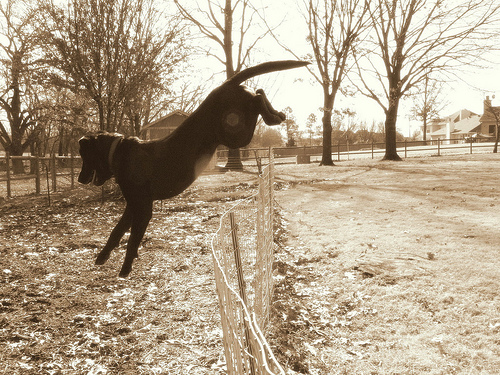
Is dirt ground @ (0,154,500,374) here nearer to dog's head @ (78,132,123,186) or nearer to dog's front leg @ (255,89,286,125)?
dog's head @ (78,132,123,186)

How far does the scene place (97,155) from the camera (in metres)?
1.85

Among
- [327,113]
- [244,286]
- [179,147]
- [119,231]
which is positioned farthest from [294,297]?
[327,113]

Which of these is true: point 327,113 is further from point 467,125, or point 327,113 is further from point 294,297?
point 467,125

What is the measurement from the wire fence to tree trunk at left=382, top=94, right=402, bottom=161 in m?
23.8

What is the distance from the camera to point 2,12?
29656 mm

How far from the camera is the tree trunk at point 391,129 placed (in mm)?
28047

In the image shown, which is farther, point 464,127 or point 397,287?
point 464,127

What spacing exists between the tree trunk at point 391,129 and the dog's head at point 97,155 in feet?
92.6

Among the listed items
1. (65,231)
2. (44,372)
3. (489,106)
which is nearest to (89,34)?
(44,372)

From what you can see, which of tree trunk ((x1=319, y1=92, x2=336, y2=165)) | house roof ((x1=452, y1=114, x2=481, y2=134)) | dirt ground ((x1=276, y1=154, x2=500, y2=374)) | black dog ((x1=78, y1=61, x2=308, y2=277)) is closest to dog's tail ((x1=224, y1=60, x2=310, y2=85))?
black dog ((x1=78, y1=61, x2=308, y2=277))

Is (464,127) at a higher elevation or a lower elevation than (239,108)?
higher

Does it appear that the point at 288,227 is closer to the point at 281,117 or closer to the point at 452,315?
the point at 452,315

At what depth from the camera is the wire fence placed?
159 centimetres

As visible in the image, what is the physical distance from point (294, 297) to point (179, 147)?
15.9 ft
